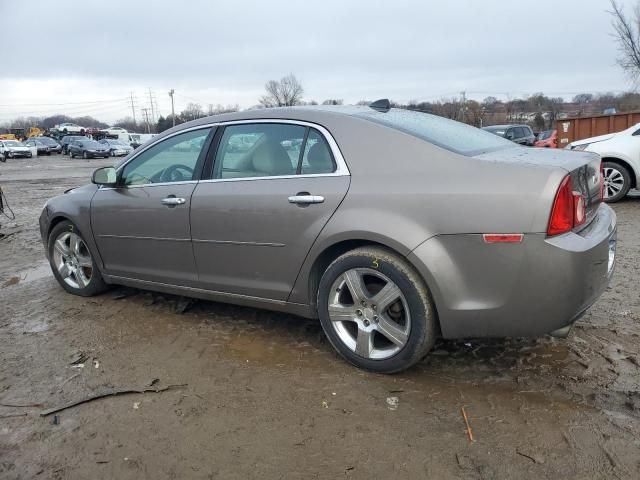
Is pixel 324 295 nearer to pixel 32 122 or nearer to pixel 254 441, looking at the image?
pixel 254 441

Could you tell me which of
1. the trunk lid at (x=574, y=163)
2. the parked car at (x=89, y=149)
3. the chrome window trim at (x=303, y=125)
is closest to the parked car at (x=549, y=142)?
the trunk lid at (x=574, y=163)

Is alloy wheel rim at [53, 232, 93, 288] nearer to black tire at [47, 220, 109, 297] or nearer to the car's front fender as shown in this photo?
black tire at [47, 220, 109, 297]

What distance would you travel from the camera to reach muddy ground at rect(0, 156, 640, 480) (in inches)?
91.1

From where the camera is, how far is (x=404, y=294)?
2838 millimetres

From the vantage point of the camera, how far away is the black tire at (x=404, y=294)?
110 inches

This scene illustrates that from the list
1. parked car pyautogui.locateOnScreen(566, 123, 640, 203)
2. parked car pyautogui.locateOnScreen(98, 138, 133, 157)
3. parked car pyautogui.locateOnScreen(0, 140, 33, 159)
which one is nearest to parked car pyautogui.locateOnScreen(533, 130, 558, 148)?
parked car pyautogui.locateOnScreen(566, 123, 640, 203)

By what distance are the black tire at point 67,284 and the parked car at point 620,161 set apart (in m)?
7.44

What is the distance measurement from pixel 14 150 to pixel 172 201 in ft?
140

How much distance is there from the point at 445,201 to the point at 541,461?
4.17 ft

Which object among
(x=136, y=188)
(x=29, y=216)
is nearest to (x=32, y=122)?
(x=29, y=216)

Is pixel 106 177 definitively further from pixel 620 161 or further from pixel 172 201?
pixel 620 161

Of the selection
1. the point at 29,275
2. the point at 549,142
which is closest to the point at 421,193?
the point at 29,275

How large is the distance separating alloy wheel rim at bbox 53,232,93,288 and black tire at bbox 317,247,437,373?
268 cm

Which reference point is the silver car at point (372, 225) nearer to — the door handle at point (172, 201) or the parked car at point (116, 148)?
the door handle at point (172, 201)
